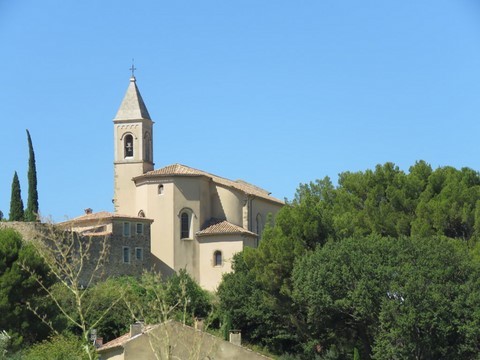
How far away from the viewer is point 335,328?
51188 mm

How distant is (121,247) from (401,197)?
17.9 meters

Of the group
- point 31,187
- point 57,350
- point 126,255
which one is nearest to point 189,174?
point 126,255

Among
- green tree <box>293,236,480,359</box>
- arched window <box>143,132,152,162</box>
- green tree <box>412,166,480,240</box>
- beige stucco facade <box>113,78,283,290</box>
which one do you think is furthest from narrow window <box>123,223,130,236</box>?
green tree <box>293,236,480,359</box>

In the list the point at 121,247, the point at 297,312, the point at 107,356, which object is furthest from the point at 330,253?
the point at 121,247

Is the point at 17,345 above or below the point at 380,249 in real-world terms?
below

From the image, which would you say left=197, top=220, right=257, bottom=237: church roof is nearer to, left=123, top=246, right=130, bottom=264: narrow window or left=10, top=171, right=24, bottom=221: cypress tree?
left=123, top=246, right=130, bottom=264: narrow window

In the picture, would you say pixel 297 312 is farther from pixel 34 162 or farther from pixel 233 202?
pixel 34 162

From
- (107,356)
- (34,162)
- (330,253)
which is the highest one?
(34,162)

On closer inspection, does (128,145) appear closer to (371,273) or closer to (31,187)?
(31,187)

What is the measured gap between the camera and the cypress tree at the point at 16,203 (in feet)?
236

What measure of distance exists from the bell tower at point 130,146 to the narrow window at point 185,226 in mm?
3351

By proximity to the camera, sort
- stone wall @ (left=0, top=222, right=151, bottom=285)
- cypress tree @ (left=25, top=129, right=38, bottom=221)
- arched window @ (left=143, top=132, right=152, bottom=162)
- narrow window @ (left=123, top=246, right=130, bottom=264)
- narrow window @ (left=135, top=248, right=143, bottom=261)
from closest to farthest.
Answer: stone wall @ (left=0, top=222, right=151, bottom=285), narrow window @ (left=123, top=246, right=130, bottom=264), narrow window @ (left=135, top=248, right=143, bottom=261), cypress tree @ (left=25, top=129, right=38, bottom=221), arched window @ (left=143, top=132, right=152, bottom=162)

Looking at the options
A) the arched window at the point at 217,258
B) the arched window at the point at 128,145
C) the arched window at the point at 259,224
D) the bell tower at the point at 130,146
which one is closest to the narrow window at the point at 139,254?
the bell tower at the point at 130,146

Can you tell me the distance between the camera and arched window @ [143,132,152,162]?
75.4 metres
